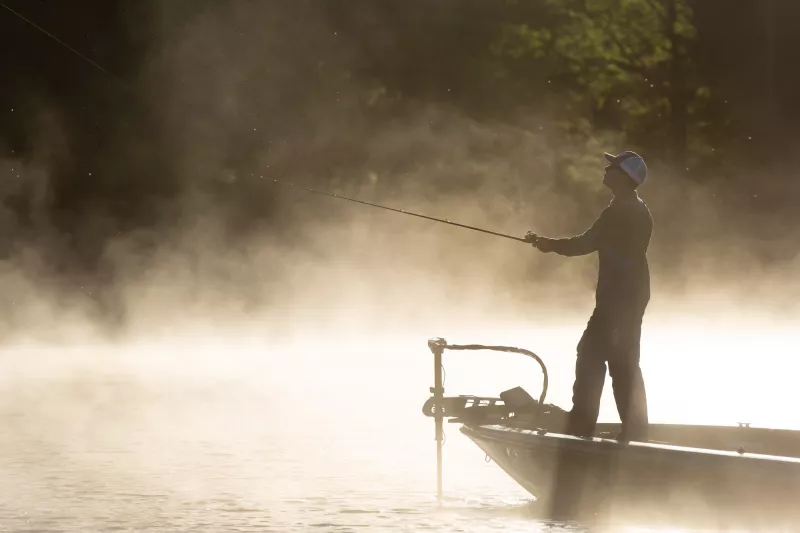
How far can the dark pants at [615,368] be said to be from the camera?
45.1 feet

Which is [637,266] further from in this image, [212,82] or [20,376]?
[212,82]

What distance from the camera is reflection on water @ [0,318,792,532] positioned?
14758mm

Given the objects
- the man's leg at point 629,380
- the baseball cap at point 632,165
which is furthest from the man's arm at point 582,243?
the man's leg at point 629,380

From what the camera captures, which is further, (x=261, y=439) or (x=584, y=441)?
(x=261, y=439)

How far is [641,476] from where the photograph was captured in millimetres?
13234

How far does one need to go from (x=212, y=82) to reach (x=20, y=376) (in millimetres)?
22283

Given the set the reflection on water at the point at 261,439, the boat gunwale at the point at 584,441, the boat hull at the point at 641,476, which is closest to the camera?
the boat hull at the point at 641,476

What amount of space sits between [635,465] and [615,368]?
3.02 ft

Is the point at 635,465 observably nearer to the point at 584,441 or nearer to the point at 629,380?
the point at 584,441

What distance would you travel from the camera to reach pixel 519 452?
14312 mm

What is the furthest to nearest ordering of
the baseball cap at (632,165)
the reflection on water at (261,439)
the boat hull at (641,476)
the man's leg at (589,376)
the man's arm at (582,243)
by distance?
the reflection on water at (261,439) → the man's leg at (589,376) → the man's arm at (582,243) → the baseball cap at (632,165) → the boat hull at (641,476)

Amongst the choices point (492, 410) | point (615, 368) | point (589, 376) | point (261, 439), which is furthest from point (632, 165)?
point (261, 439)

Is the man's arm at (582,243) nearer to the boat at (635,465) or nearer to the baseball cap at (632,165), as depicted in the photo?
the baseball cap at (632,165)

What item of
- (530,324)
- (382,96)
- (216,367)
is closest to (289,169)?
(382,96)
